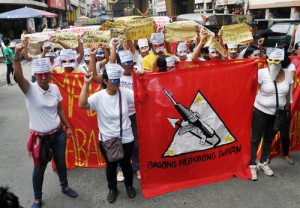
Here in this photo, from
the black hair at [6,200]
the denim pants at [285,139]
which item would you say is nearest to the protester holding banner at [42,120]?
the black hair at [6,200]

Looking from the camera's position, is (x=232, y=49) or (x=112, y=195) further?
(x=232, y=49)

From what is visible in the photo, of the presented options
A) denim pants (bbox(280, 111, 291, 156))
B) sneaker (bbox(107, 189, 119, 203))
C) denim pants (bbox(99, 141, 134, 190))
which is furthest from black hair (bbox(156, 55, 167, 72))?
denim pants (bbox(280, 111, 291, 156))

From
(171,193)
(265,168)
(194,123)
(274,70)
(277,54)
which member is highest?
(277,54)

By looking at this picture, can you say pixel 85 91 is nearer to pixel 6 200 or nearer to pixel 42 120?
pixel 42 120

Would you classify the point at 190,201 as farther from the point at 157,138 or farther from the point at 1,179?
the point at 1,179

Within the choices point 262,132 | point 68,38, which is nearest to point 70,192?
point 68,38

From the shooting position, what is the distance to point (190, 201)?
149 inches

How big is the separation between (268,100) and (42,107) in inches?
111

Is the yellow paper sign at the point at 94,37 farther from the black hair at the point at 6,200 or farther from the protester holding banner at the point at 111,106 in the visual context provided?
the black hair at the point at 6,200

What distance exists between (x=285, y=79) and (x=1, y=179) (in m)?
4.18

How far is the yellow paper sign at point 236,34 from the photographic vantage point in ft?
15.5

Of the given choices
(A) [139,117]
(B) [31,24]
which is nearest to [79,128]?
(A) [139,117]

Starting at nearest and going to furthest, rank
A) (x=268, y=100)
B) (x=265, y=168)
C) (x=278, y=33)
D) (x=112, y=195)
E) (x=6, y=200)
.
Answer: (x=6, y=200) → (x=112, y=195) → (x=268, y=100) → (x=265, y=168) → (x=278, y=33)

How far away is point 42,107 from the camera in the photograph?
3.41 metres
